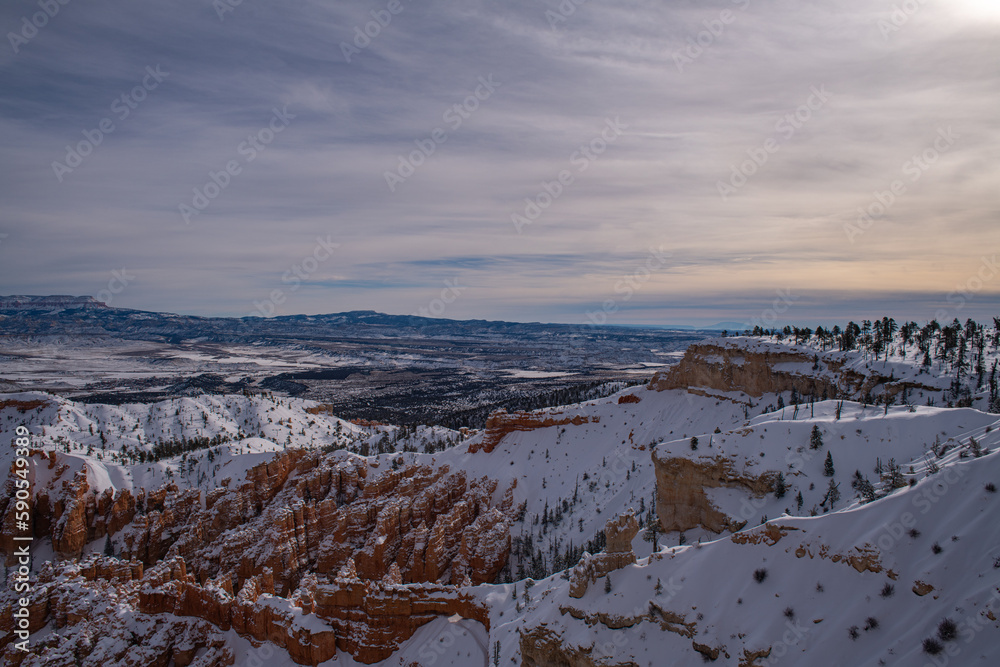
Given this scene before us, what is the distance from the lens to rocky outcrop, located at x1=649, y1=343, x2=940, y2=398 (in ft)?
224

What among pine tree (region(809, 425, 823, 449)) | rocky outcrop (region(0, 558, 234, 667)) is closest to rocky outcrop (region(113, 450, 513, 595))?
rocky outcrop (region(0, 558, 234, 667))

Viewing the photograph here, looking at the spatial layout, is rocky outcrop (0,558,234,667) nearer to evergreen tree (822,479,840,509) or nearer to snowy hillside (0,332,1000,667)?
snowy hillside (0,332,1000,667)

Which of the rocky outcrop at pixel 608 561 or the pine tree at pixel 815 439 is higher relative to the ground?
the pine tree at pixel 815 439

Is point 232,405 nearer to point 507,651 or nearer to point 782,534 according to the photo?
point 507,651

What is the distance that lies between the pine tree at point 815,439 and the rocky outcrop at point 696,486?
418 cm

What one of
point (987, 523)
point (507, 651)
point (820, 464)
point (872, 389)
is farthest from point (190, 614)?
point (872, 389)

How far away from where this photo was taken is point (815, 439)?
38.8m

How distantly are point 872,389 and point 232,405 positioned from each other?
484ft

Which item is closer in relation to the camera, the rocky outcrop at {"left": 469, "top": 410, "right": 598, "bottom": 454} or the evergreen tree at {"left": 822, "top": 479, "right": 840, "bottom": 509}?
the evergreen tree at {"left": 822, "top": 479, "right": 840, "bottom": 509}

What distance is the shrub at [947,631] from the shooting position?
45.8 feet

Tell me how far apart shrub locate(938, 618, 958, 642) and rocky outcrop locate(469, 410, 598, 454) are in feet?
213

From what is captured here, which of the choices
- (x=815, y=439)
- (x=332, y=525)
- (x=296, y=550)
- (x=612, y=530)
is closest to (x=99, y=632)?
(x=296, y=550)

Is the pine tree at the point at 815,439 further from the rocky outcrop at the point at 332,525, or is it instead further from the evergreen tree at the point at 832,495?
the rocky outcrop at the point at 332,525

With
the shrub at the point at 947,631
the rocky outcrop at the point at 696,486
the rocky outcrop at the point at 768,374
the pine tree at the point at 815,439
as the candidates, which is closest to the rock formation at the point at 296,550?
the rocky outcrop at the point at 696,486
